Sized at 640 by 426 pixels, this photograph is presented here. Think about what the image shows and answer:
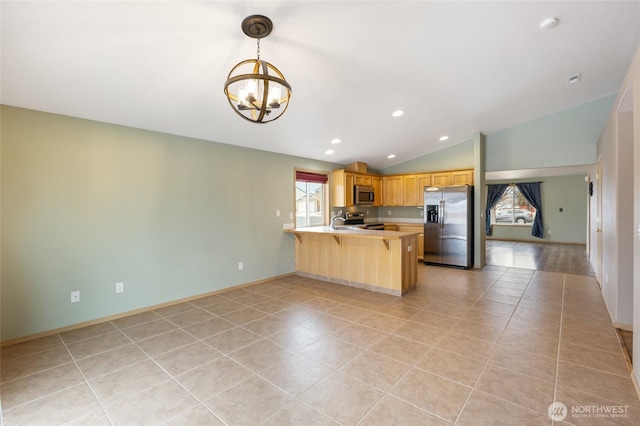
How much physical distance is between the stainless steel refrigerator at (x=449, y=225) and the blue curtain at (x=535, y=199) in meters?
5.38

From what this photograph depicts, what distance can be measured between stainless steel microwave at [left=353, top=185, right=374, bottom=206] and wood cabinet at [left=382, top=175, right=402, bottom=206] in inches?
21.7

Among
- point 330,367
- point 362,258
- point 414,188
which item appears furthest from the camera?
point 414,188

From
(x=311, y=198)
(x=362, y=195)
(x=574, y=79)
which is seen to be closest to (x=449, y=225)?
(x=362, y=195)

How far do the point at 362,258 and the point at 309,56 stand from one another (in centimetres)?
305

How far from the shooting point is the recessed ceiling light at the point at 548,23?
96.0 inches

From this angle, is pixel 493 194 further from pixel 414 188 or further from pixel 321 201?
pixel 321 201

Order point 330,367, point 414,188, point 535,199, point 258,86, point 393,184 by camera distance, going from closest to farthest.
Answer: point 258,86
point 330,367
point 414,188
point 393,184
point 535,199

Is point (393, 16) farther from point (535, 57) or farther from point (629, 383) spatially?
point (629, 383)

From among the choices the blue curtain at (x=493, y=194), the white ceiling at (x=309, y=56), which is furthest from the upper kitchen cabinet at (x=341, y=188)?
the blue curtain at (x=493, y=194)

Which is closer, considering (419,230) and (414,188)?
(419,230)

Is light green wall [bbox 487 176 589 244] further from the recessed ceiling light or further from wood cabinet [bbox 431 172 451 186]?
the recessed ceiling light

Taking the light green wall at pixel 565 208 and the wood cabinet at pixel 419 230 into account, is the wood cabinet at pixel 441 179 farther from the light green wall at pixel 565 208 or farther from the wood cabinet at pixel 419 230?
the light green wall at pixel 565 208

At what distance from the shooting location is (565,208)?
9.18 m

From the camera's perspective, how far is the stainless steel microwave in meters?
6.49
